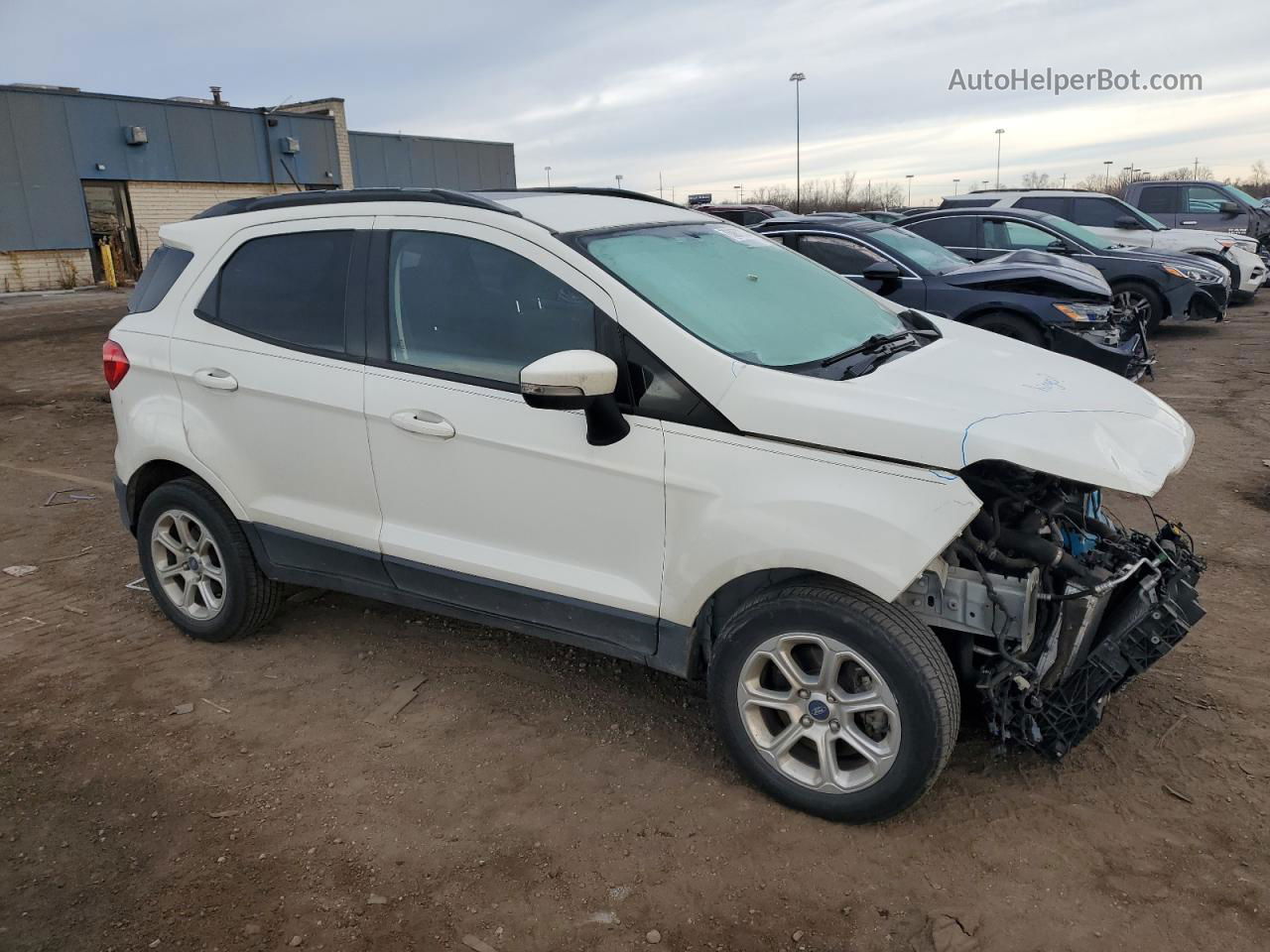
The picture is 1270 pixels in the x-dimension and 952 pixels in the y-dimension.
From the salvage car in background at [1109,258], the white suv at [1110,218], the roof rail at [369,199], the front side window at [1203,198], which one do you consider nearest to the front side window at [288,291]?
the roof rail at [369,199]

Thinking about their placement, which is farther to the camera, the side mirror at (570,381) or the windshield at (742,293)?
the windshield at (742,293)

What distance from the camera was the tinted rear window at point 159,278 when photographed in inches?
169

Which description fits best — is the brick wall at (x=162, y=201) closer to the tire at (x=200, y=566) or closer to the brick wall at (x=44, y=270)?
the brick wall at (x=44, y=270)

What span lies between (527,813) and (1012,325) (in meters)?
7.34

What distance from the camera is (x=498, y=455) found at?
3375 millimetres

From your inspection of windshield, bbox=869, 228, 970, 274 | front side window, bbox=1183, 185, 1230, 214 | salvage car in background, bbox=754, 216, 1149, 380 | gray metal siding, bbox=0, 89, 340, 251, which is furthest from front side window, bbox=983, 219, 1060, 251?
gray metal siding, bbox=0, 89, 340, 251

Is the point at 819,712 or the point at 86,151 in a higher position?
the point at 86,151

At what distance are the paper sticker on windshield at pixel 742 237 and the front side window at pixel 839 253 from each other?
517 centimetres

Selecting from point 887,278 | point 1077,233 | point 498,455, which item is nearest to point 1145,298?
point 1077,233

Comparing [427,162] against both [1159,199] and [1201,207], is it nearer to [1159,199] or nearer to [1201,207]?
[1159,199]

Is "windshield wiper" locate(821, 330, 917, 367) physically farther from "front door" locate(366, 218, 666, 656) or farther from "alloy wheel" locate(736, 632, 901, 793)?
"alloy wheel" locate(736, 632, 901, 793)

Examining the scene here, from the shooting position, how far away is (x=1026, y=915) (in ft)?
8.73

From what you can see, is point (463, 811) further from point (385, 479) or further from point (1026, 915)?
point (1026, 915)

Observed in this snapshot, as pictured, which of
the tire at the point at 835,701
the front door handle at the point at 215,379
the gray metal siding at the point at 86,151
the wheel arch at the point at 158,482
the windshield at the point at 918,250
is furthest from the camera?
the gray metal siding at the point at 86,151
